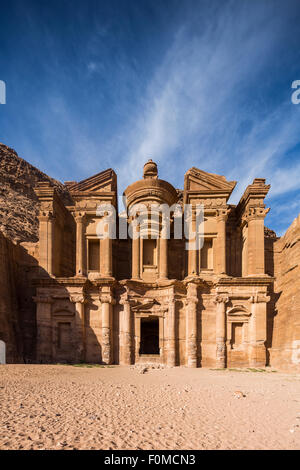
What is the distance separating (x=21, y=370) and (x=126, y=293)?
26.6ft

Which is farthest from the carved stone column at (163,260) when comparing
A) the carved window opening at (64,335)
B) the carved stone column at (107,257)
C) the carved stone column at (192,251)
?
the carved window opening at (64,335)

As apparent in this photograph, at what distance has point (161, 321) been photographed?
17.4m

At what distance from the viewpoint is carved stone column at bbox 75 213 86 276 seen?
1880 centimetres

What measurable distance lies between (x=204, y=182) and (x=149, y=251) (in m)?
7.79

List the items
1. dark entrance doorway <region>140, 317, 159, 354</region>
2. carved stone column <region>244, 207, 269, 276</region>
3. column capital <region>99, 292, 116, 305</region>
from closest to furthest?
column capital <region>99, 292, 116, 305</region> → carved stone column <region>244, 207, 269, 276</region> → dark entrance doorway <region>140, 317, 159, 354</region>

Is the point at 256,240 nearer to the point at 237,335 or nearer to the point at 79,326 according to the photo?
the point at 237,335

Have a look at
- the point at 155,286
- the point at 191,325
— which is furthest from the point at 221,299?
the point at 155,286

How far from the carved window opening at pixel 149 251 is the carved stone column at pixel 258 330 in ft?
27.5

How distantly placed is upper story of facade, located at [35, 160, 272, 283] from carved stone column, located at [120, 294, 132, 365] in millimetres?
2306

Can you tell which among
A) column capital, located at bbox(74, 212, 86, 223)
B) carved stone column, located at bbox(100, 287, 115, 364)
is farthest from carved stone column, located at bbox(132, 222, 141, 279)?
column capital, located at bbox(74, 212, 86, 223)

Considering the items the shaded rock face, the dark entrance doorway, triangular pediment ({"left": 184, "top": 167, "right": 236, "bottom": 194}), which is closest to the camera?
triangular pediment ({"left": 184, "top": 167, "right": 236, "bottom": 194})

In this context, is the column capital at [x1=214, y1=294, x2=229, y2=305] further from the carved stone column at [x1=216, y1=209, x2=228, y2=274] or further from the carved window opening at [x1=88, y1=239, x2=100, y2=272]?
the carved window opening at [x1=88, y1=239, x2=100, y2=272]

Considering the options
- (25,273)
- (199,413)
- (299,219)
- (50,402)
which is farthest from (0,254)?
(299,219)

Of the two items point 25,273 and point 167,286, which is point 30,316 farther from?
point 167,286
